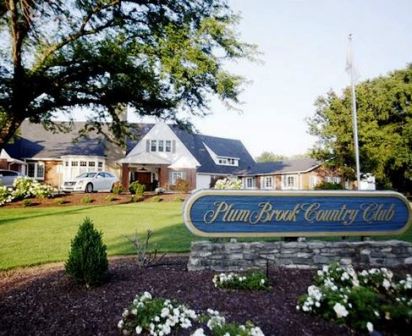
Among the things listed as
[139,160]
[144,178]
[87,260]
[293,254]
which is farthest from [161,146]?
[87,260]

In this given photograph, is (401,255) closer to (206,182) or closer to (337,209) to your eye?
(337,209)

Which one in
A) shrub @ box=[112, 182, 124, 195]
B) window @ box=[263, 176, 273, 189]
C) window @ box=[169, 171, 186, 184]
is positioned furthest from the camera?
window @ box=[263, 176, 273, 189]

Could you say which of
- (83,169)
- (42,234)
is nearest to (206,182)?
(83,169)

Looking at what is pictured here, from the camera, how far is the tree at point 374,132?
3012 centimetres

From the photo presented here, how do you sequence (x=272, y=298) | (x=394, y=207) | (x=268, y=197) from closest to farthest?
(x=272, y=298) < (x=268, y=197) < (x=394, y=207)

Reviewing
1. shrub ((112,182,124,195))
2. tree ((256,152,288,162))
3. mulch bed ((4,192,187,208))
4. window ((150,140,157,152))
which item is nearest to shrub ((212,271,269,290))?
mulch bed ((4,192,187,208))

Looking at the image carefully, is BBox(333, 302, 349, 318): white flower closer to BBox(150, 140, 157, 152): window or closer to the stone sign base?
the stone sign base

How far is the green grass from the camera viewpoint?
33.0ft

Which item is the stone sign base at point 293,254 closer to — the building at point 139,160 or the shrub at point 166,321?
the shrub at point 166,321

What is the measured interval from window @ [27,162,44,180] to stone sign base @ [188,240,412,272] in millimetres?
34167

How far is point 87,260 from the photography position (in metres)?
6.27

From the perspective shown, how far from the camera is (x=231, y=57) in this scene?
40.3ft

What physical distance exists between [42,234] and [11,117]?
14.1 ft

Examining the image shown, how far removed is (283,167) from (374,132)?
16.2 m
